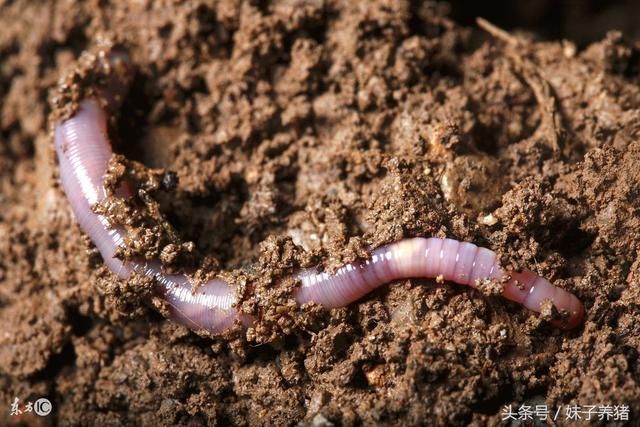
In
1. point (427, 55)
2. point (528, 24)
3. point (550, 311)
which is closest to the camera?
point (550, 311)

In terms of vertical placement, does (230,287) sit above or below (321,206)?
below

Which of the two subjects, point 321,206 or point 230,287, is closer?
point 230,287

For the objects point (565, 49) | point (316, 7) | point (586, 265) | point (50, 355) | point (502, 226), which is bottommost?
point (50, 355)

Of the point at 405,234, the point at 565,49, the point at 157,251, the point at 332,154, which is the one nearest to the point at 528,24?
the point at 565,49

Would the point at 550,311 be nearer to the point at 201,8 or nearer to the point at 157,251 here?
the point at 157,251
